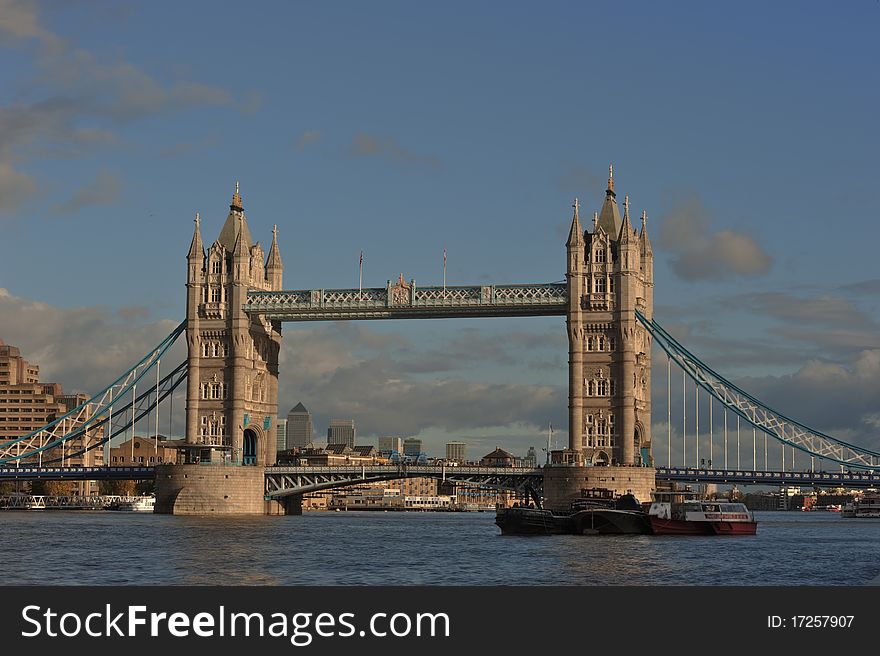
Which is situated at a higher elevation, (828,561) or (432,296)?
(432,296)

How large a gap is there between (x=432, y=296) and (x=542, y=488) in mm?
22990

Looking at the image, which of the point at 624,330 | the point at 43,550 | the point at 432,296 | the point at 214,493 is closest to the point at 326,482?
the point at 214,493

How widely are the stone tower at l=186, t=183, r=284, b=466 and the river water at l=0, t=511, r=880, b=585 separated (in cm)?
4551

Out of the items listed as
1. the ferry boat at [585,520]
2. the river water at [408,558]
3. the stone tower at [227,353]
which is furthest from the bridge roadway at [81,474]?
the ferry boat at [585,520]

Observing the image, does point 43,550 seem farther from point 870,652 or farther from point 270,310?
point 270,310

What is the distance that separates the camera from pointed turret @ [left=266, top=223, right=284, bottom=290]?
17425cm

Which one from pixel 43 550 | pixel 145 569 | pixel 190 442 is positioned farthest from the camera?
pixel 190 442

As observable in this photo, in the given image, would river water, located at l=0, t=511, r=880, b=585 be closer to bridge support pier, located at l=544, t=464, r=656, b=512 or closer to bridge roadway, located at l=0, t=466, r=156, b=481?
bridge support pier, located at l=544, t=464, r=656, b=512

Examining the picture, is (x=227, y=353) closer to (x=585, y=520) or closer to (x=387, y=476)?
(x=387, y=476)

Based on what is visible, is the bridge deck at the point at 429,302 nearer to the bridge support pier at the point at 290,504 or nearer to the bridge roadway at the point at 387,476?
the bridge roadway at the point at 387,476

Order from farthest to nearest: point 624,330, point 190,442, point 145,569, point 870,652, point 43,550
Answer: point 190,442 → point 624,330 → point 43,550 → point 145,569 → point 870,652

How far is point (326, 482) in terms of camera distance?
161875 millimetres

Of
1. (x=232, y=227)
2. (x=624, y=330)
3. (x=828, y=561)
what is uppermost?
(x=232, y=227)

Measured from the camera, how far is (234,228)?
170 meters
